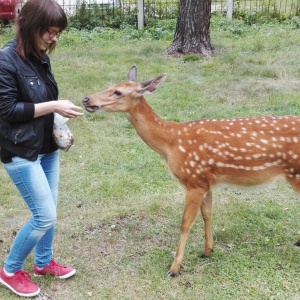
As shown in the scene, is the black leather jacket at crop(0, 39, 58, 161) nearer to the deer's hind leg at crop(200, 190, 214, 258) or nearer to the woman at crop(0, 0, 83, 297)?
the woman at crop(0, 0, 83, 297)

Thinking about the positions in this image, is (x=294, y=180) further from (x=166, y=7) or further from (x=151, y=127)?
(x=166, y=7)

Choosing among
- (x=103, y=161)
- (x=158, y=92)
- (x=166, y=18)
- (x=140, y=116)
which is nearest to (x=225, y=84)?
(x=158, y=92)

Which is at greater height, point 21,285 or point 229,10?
point 229,10

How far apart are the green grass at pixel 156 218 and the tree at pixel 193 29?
6.07 feet

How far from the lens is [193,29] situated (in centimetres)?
1115

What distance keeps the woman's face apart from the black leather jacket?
136 millimetres

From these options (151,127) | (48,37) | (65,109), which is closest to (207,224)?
(151,127)

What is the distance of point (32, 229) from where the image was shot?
146 inches

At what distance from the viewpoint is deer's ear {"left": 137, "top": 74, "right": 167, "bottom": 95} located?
4223 mm

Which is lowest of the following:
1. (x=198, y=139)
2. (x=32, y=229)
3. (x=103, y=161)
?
(x=103, y=161)

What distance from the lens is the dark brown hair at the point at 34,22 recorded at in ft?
10.8

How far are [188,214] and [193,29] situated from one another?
7480mm

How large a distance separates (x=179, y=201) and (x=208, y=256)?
1.07 metres

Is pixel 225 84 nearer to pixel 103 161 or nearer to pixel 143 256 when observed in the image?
pixel 103 161
